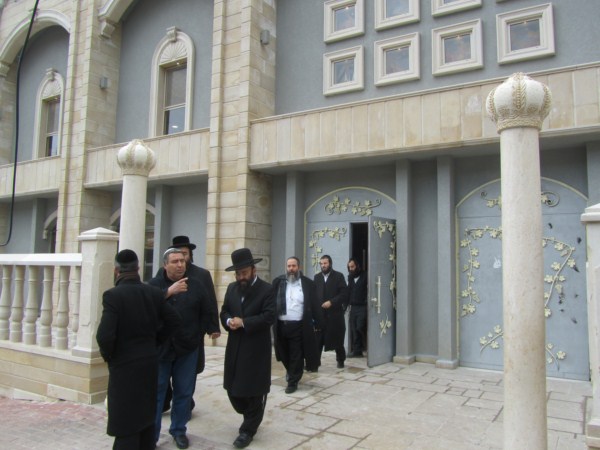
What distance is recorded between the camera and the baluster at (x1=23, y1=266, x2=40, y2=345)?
643 centimetres

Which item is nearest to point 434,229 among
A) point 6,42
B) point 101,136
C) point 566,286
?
point 566,286

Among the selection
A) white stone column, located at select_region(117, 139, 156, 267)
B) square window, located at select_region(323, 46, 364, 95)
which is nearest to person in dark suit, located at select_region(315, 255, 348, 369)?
white stone column, located at select_region(117, 139, 156, 267)

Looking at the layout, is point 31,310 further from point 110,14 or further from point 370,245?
point 110,14

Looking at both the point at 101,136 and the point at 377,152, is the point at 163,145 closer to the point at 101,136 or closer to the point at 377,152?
the point at 101,136

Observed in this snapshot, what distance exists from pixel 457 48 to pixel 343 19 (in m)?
2.38

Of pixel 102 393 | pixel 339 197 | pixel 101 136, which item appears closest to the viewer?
pixel 102 393

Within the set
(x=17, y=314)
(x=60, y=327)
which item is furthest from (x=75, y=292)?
(x=17, y=314)

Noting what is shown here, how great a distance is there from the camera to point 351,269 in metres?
8.45

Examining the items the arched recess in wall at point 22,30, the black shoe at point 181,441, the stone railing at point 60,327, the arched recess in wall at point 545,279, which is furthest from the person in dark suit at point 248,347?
A: the arched recess in wall at point 22,30

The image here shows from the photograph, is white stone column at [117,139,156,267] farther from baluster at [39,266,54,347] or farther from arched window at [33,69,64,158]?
arched window at [33,69,64,158]

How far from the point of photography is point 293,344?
6.20 meters

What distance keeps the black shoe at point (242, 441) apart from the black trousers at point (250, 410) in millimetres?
44

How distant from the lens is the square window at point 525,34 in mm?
7508

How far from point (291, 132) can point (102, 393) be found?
520cm
